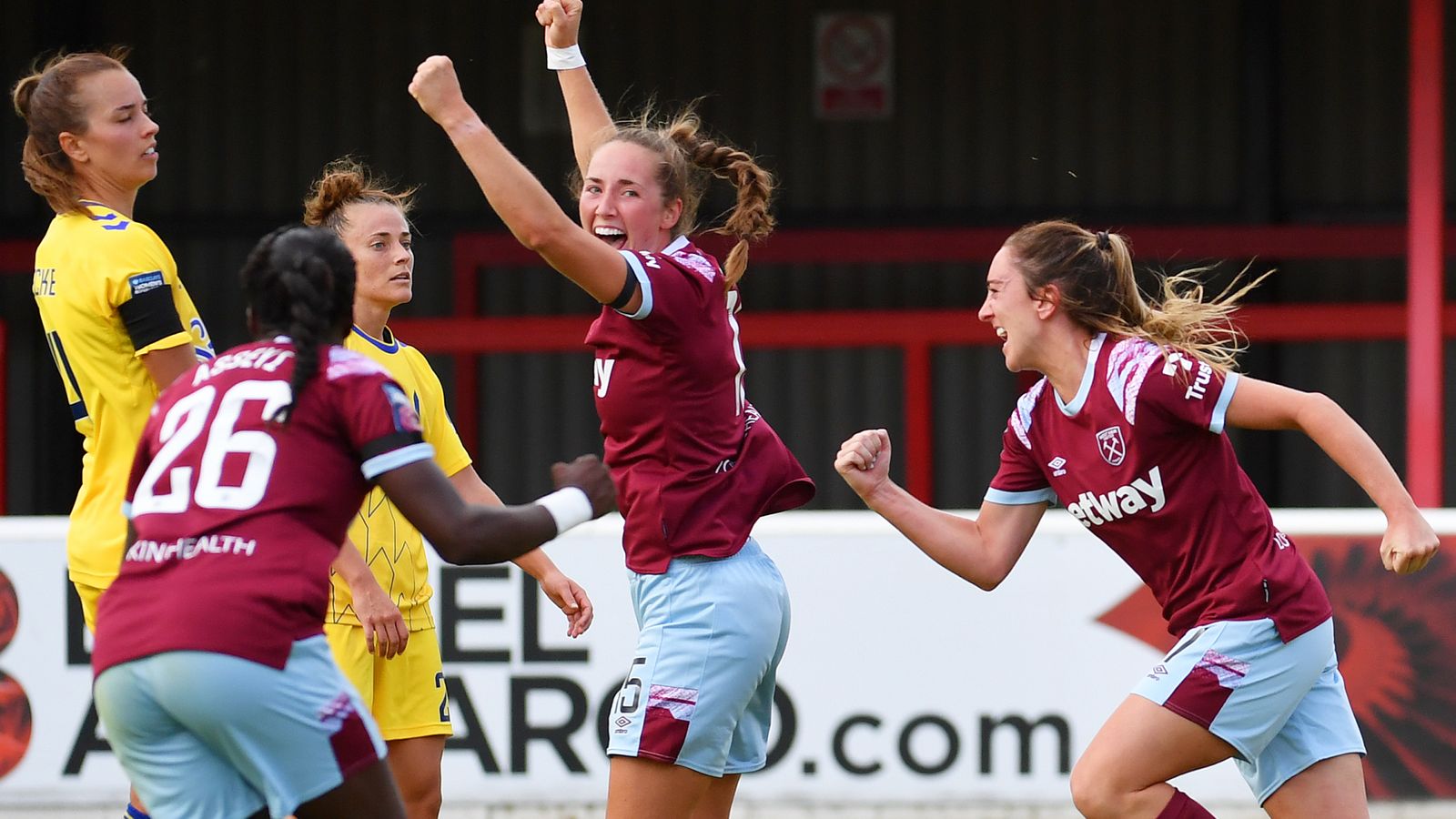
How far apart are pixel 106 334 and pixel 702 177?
4.28 ft

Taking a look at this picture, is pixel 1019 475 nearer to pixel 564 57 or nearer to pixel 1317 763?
pixel 1317 763

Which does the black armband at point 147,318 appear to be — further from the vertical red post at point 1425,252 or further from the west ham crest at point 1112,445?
the vertical red post at point 1425,252

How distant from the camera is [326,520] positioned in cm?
281

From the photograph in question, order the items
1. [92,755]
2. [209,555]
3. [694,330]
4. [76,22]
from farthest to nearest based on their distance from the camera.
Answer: [76,22]
[92,755]
[694,330]
[209,555]

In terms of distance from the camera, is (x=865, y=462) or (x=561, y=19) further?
(x=561, y=19)

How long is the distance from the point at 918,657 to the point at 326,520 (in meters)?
3.45

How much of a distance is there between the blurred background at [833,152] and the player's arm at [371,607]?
28.6 ft

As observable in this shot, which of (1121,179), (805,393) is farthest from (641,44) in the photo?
(1121,179)

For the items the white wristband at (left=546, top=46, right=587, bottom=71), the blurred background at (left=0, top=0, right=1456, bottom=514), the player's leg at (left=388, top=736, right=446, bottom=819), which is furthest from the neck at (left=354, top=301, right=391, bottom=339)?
the blurred background at (left=0, top=0, right=1456, bottom=514)

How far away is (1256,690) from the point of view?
3.56 meters

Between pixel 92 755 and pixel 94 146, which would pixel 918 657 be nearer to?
pixel 92 755

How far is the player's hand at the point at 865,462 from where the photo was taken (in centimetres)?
375

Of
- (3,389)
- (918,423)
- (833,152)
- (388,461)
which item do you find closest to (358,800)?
(388,461)

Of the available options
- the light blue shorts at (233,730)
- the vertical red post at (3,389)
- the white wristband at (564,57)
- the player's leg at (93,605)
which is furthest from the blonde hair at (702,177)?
the vertical red post at (3,389)
